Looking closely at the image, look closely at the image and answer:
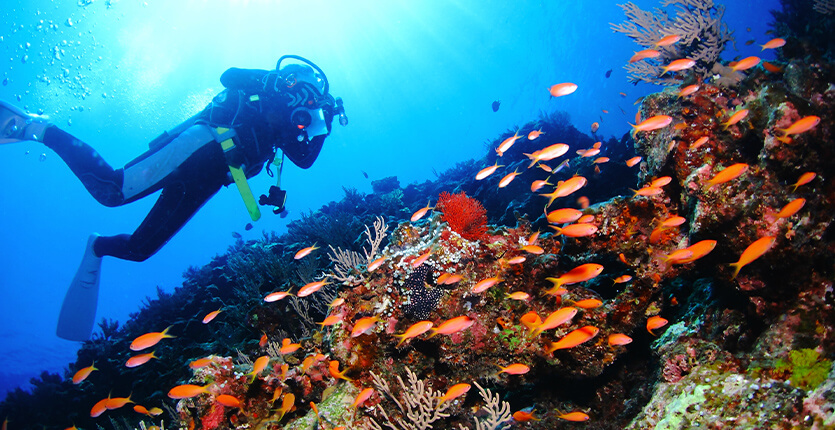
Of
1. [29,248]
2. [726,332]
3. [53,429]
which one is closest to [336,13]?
[53,429]

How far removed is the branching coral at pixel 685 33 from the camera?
4.45m

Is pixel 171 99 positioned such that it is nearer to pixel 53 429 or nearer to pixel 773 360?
pixel 53 429

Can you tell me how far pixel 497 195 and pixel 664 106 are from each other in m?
5.35

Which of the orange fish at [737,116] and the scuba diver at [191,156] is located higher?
the scuba diver at [191,156]

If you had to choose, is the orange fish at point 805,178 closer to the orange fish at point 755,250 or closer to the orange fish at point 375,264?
the orange fish at point 755,250

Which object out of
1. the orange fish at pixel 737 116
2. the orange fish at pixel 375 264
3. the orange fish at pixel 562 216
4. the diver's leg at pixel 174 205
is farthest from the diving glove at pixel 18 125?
the orange fish at pixel 737 116

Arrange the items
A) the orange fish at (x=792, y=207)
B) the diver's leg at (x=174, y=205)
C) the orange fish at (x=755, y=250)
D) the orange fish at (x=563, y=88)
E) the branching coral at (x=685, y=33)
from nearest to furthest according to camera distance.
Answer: the orange fish at (x=755, y=250)
the orange fish at (x=792, y=207)
the orange fish at (x=563, y=88)
the branching coral at (x=685, y=33)
the diver's leg at (x=174, y=205)

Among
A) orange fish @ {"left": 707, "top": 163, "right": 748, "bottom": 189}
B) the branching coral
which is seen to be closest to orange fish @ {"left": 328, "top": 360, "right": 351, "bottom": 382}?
orange fish @ {"left": 707, "top": 163, "right": 748, "bottom": 189}

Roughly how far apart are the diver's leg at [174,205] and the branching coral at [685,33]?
776 cm

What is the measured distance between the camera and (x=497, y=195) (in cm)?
912

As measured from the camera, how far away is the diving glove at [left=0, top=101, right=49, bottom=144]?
19.8 ft

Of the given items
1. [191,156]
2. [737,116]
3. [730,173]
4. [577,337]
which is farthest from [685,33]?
[191,156]

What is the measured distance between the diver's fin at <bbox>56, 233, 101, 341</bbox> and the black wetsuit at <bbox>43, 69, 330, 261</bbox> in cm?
34

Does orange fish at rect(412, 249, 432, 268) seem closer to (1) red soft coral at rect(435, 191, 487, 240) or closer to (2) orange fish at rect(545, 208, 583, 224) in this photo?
(1) red soft coral at rect(435, 191, 487, 240)
